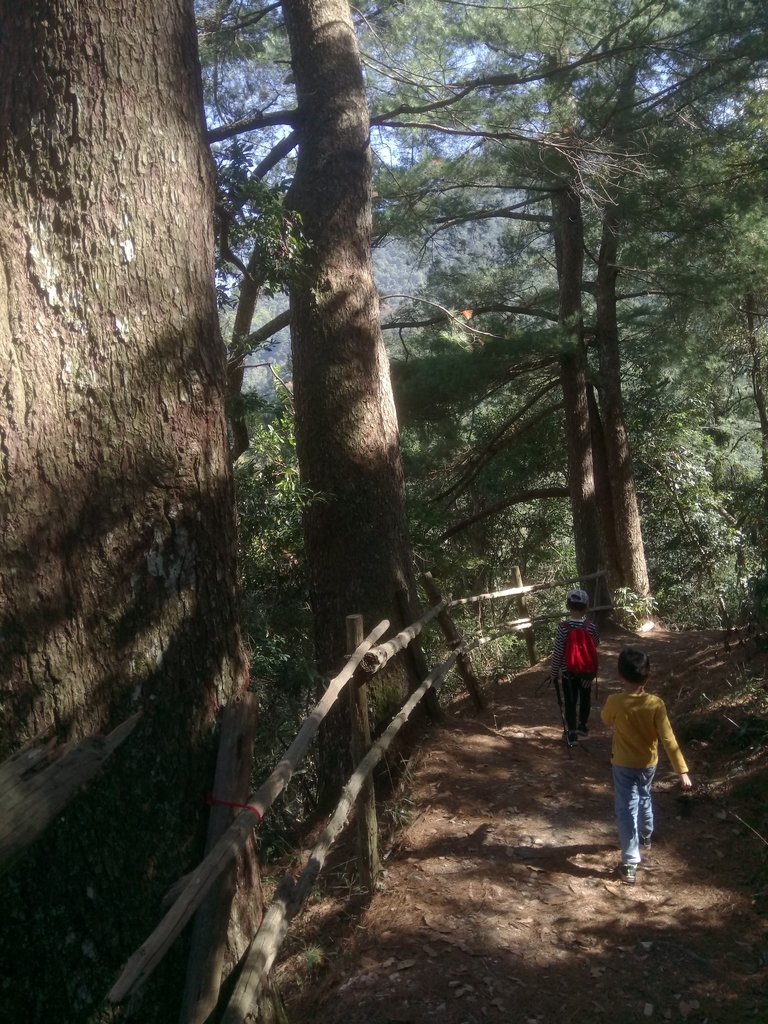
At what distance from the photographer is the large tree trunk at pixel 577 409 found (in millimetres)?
13719

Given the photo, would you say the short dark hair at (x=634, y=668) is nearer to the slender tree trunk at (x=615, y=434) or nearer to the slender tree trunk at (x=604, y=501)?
the slender tree trunk at (x=615, y=434)

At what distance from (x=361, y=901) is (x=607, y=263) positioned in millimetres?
11372

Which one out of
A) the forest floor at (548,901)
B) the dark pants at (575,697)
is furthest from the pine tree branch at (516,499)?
the forest floor at (548,901)

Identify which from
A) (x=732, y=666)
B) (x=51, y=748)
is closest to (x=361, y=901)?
(x=51, y=748)

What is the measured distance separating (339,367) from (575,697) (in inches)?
127

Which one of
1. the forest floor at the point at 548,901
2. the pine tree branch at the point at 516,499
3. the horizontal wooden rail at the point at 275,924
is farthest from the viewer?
the pine tree branch at the point at 516,499

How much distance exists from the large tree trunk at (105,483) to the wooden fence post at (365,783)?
1431 mm

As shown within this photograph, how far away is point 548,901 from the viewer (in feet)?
15.8

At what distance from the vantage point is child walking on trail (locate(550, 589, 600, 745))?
6801 millimetres

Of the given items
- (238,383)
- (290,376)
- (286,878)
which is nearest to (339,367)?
(238,383)

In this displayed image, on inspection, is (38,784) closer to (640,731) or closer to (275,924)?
(275,924)

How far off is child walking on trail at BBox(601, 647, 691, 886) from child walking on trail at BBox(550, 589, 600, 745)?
1.73m

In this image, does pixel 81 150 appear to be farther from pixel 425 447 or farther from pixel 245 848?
pixel 425 447

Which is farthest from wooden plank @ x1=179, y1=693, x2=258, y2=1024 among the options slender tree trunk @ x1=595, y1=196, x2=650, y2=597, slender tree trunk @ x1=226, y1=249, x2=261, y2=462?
slender tree trunk @ x1=595, y1=196, x2=650, y2=597
